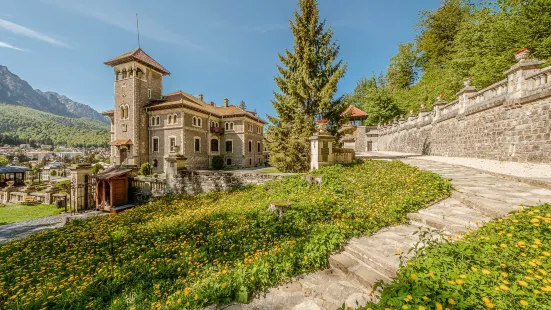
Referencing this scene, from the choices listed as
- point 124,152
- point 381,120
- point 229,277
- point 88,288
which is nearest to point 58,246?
point 88,288

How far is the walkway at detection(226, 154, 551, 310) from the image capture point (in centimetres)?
273

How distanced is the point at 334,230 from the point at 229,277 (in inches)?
85.7

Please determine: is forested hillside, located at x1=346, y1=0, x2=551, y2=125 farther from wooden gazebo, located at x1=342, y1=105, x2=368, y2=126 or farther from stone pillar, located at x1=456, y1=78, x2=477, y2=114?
stone pillar, located at x1=456, y1=78, x2=477, y2=114

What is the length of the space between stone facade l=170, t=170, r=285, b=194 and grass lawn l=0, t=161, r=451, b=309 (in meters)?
2.30

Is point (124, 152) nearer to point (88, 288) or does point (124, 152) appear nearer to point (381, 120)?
point (88, 288)

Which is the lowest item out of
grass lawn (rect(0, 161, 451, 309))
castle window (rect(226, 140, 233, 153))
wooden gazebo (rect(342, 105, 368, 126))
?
grass lawn (rect(0, 161, 451, 309))

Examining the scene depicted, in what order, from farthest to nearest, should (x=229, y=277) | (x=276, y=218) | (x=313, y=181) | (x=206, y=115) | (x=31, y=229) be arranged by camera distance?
(x=206, y=115) → (x=31, y=229) → (x=313, y=181) → (x=276, y=218) → (x=229, y=277)

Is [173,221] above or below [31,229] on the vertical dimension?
above

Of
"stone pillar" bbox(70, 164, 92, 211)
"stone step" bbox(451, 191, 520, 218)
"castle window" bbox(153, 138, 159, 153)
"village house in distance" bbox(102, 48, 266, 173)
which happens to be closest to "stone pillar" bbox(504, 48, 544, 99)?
"stone step" bbox(451, 191, 520, 218)

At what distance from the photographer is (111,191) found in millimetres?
10141

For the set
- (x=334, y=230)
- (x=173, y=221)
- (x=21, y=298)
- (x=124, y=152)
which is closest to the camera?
(x=21, y=298)

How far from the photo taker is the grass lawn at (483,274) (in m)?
1.83

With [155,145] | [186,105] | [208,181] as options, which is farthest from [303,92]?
[155,145]

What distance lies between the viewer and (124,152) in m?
25.0
